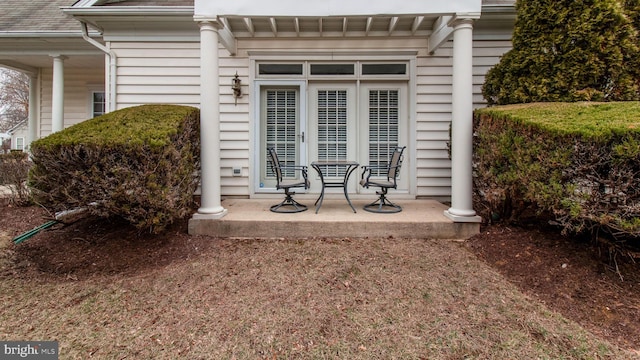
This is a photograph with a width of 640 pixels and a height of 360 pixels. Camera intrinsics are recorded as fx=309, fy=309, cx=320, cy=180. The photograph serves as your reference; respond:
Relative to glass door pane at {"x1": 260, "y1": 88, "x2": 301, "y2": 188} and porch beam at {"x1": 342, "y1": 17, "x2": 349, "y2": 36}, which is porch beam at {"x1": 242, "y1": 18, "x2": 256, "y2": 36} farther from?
porch beam at {"x1": 342, "y1": 17, "x2": 349, "y2": 36}

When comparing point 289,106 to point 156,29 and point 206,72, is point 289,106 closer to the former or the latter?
point 206,72

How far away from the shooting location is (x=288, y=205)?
14.4 ft

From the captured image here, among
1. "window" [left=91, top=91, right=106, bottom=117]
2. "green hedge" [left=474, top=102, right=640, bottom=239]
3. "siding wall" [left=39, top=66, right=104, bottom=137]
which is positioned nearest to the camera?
"green hedge" [left=474, top=102, right=640, bottom=239]

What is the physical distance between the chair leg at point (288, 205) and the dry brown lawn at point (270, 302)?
0.69 m

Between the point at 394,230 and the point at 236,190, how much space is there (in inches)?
106

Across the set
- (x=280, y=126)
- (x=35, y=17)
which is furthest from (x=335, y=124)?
(x=35, y=17)

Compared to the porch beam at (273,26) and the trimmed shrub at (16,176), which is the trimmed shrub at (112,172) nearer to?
the porch beam at (273,26)

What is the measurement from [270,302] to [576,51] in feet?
13.2

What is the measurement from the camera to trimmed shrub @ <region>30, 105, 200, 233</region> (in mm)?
2859

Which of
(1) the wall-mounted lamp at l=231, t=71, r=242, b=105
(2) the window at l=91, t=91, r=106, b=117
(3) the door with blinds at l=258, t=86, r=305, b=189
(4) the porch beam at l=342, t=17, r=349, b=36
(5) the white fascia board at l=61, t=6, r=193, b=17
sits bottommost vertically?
(3) the door with blinds at l=258, t=86, r=305, b=189

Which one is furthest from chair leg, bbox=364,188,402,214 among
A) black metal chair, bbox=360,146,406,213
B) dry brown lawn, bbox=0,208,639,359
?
dry brown lawn, bbox=0,208,639,359

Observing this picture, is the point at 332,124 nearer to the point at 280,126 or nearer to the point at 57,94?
the point at 280,126

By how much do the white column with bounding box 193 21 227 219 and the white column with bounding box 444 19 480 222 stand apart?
9.30ft

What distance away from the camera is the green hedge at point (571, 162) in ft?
7.67
